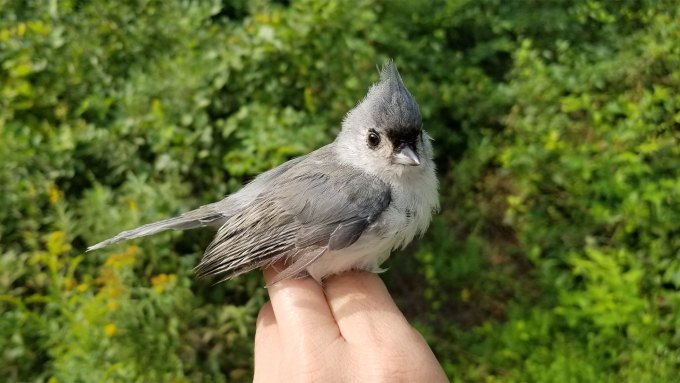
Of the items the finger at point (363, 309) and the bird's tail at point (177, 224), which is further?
the bird's tail at point (177, 224)

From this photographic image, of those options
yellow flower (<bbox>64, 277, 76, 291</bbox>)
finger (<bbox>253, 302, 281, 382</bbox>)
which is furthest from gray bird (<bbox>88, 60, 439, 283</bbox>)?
yellow flower (<bbox>64, 277, 76, 291</bbox>)

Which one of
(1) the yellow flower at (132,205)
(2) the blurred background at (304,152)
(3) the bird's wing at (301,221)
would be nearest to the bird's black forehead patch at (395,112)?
(3) the bird's wing at (301,221)

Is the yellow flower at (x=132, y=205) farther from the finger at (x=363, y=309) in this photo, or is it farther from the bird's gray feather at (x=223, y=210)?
the finger at (x=363, y=309)

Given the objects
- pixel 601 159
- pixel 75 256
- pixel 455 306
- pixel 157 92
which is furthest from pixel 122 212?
pixel 601 159

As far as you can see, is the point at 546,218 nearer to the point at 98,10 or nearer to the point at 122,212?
the point at 122,212

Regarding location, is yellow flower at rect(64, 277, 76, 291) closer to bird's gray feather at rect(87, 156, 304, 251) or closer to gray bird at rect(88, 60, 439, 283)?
bird's gray feather at rect(87, 156, 304, 251)

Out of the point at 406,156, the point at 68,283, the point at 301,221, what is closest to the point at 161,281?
the point at 68,283
